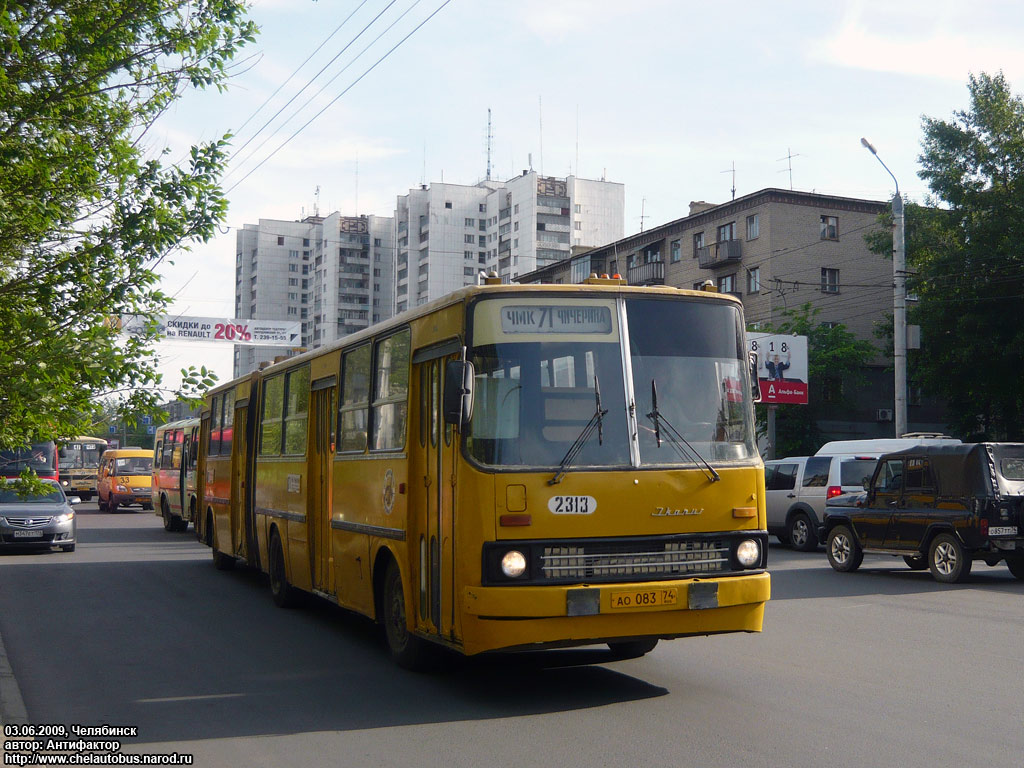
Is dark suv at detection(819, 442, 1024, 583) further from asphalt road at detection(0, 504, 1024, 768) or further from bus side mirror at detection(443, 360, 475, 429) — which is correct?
bus side mirror at detection(443, 360, 475, 429)

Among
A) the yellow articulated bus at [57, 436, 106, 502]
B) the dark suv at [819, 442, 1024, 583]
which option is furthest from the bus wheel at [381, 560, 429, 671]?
the yellow articulated bus at [57, 436, 106, 502]

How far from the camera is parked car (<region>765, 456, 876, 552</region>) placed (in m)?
23.7

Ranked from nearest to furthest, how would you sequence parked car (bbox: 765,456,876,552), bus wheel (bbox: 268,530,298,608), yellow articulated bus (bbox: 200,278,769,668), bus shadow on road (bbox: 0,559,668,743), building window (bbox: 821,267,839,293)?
yellow articulated bus (bbox: 200,278,769,668), bus shadow on road (bbox: 0,559,668,743), bus wheel (bbox: 268,530,298,608), parked car (bbox: 765,456,876,552), building window (bbox: 821,267,839,293)

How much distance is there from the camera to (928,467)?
17.0 m

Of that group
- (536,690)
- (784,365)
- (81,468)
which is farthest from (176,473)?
(81,468)

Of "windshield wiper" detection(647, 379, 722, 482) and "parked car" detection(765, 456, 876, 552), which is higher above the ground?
"windshield wiper" detection(647, 379, 722, 482)

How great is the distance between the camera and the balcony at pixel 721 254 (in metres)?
55.0

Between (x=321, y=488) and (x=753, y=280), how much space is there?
45.4 meters

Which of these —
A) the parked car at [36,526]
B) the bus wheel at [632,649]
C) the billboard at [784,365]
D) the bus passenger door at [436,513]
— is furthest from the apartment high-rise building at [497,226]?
the bus passenger door at [436,513]

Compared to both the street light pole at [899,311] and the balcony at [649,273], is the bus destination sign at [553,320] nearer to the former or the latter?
the street light pole at [899,311]

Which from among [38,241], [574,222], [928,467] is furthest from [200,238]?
[574,222]

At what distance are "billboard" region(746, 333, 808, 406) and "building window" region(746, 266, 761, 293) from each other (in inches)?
495

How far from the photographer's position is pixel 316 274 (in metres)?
140

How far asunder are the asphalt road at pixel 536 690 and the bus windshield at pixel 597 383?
175 centimetres
